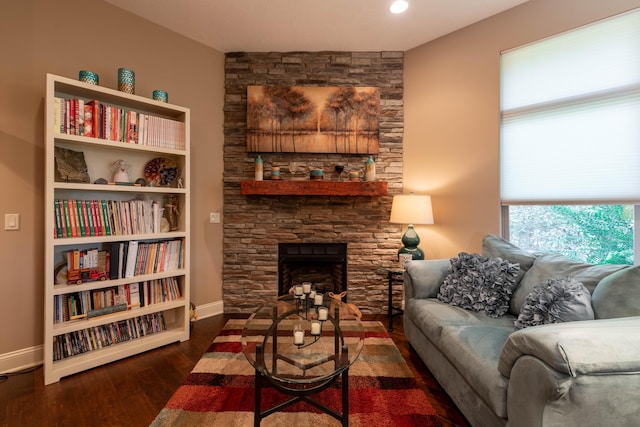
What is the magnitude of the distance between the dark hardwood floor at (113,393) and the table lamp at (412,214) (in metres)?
1.07

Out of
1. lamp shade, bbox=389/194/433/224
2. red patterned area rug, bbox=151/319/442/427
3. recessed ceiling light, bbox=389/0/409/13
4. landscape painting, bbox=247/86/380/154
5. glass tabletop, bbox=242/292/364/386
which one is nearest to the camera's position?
glass tabletop, bbox=242/292/364/386

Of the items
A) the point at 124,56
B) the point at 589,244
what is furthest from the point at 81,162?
the point at 589,244

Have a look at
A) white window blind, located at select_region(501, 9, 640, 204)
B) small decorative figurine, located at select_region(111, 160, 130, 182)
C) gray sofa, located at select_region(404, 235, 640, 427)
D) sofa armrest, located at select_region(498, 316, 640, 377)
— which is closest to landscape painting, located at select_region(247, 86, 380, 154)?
small decorative figurine, located at select_region(111, 160, 130, 182)

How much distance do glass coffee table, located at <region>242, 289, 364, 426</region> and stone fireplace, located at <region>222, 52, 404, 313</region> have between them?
52.7 inches

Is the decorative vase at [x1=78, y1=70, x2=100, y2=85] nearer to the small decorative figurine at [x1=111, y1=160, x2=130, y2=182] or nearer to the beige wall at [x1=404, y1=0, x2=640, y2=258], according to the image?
the small decorative figurine at [x1=111, y1=160, x2=130, y2=182]

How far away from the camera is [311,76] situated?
333cm

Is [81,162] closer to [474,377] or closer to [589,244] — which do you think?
[474,377]

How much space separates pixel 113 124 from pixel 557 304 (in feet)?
10.4

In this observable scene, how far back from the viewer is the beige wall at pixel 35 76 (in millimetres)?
2062

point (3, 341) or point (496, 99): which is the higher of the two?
point (496, 99)

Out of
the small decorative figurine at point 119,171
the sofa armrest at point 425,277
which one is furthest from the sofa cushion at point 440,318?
the small decorative figurine at point 119,171

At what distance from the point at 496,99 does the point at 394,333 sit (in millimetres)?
2451

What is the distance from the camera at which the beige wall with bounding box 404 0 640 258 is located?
2.65 m

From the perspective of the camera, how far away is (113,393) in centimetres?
183
